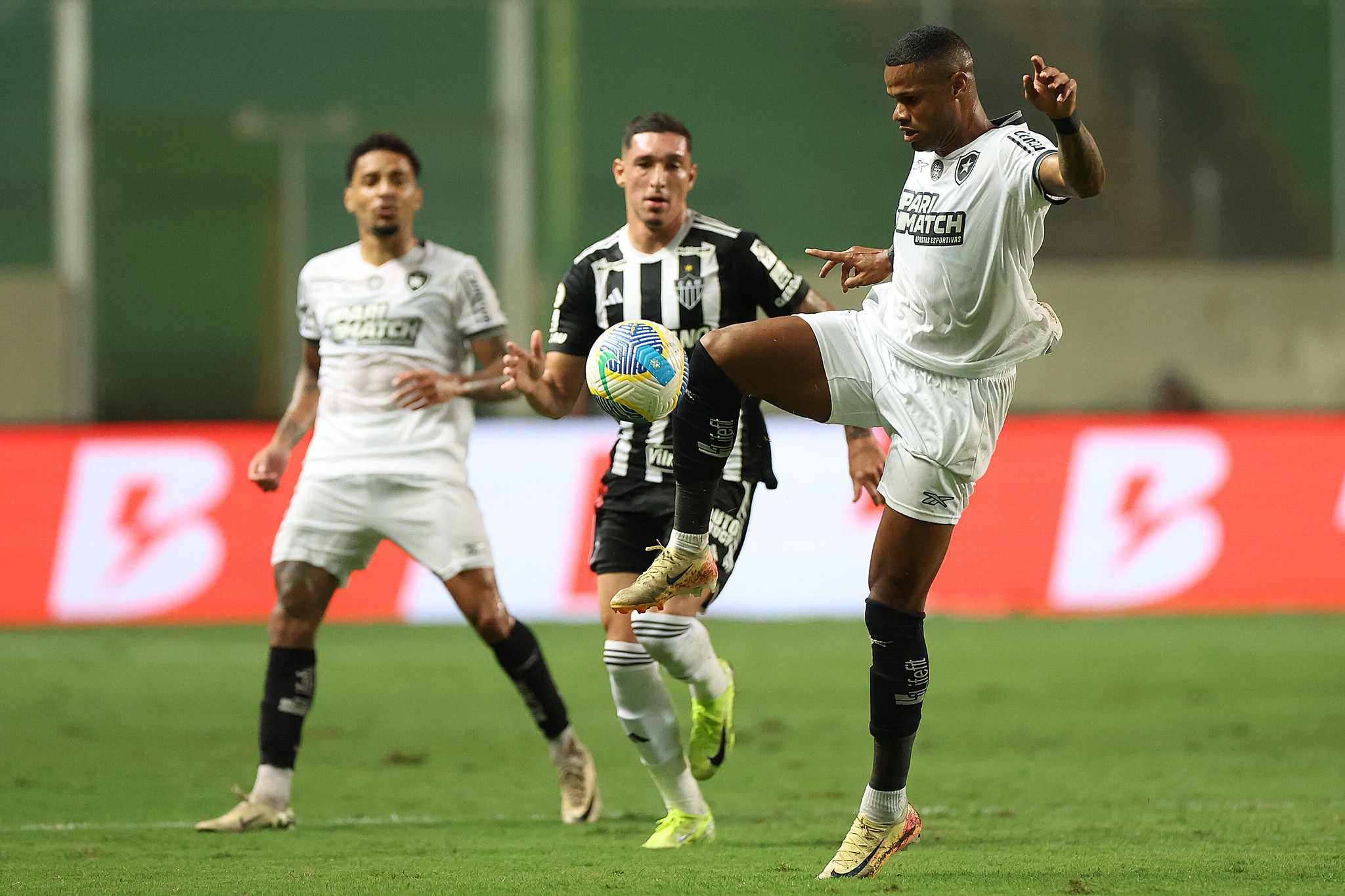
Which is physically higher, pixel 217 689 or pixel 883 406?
pixel 883 406

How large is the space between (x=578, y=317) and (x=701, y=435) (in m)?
1.16

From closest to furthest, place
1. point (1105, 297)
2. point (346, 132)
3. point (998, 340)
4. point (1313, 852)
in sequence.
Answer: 1. point (998, 340)
2. point (1313, 852)
3. point (1105, 297)
4. point (346, 132)

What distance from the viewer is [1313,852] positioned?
15.6 ft

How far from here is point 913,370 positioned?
4.51 metres

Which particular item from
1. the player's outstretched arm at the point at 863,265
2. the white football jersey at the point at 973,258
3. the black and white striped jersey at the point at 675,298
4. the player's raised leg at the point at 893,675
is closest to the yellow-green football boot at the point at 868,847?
the player's raised leg at the point at 893,675

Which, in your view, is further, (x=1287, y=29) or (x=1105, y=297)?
(x=1287, y=29)

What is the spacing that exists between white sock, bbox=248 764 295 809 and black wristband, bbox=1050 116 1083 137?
3368 mm

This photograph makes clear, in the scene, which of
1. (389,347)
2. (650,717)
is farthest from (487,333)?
(650,717)

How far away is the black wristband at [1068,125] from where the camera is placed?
3926 millimetres

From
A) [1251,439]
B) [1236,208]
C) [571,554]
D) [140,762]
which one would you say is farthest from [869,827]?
[1236,208]

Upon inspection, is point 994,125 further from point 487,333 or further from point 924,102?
point 487,333

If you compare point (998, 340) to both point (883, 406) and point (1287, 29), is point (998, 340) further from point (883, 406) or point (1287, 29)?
point (1287, 29)

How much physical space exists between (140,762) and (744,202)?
34.6ft

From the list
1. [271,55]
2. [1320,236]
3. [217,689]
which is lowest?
[217,689]
